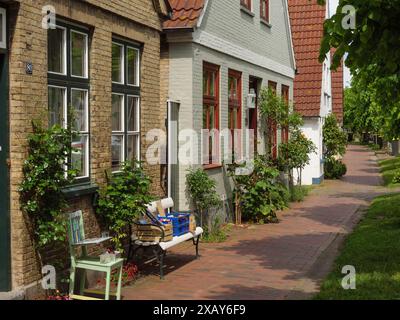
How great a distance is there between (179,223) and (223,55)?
5190 millimetres

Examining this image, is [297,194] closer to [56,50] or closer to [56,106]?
[56,106]

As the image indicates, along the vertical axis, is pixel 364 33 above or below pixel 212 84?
below

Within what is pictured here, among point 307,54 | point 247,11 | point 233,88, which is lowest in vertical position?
point 233,88

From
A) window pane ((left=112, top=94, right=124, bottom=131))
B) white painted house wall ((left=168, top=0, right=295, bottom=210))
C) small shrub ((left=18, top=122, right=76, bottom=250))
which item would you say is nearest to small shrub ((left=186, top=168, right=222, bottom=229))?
white painted house wall ((left=168, top=0, right=295, bottom=210))

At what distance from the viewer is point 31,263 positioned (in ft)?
22.3

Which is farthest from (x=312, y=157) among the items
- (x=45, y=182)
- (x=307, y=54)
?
(x=45, y=182)

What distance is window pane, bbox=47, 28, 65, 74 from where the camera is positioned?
743cm

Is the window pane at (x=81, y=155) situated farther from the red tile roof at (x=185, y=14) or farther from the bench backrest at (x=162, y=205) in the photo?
the red tile roof at (x=185, y=14)

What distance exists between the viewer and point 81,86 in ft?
26.5

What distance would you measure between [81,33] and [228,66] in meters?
6.05

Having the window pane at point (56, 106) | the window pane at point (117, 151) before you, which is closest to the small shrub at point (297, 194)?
the window pane at point (117, 151)

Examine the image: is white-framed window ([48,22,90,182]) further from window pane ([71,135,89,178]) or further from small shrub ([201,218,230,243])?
small shrub ([201,218,230,243])

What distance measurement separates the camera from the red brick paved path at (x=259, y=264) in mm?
7992

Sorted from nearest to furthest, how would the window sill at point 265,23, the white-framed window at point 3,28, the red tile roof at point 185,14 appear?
the white-framed window at point 3,28, the red tile roof at point 185,14, the window sill at point 265,23
